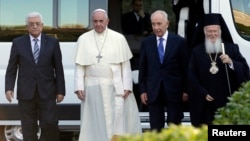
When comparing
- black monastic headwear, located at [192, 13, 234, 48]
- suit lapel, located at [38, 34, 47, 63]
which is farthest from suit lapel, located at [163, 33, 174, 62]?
suit lapel, located at [38, 34, 47, 63]

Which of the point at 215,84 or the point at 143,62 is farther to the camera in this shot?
the point at 143,62

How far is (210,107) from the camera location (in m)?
8.66

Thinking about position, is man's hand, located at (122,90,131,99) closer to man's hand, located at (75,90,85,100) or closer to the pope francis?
the pope francis

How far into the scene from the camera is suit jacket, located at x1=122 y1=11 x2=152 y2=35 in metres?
11.0

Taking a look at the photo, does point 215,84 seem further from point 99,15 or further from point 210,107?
point 99,15

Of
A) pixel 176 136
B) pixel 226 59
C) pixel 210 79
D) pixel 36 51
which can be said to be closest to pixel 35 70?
pixel 36 51

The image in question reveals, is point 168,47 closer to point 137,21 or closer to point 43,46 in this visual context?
point 43,46

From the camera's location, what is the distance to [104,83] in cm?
Answer: 923

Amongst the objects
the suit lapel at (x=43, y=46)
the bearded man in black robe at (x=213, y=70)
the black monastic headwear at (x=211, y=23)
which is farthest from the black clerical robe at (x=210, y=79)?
the suit lapel at (x=43, y=46)

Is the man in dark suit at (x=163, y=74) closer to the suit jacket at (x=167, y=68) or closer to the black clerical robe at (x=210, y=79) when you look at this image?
the suit jacket at (x=167, y=68)

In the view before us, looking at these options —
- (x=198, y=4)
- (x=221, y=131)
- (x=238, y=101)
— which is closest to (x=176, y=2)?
(x=198, y=4)

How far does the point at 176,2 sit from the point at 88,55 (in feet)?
6.41

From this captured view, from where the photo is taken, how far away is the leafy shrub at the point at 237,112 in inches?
209

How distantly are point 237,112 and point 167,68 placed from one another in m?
3.53
